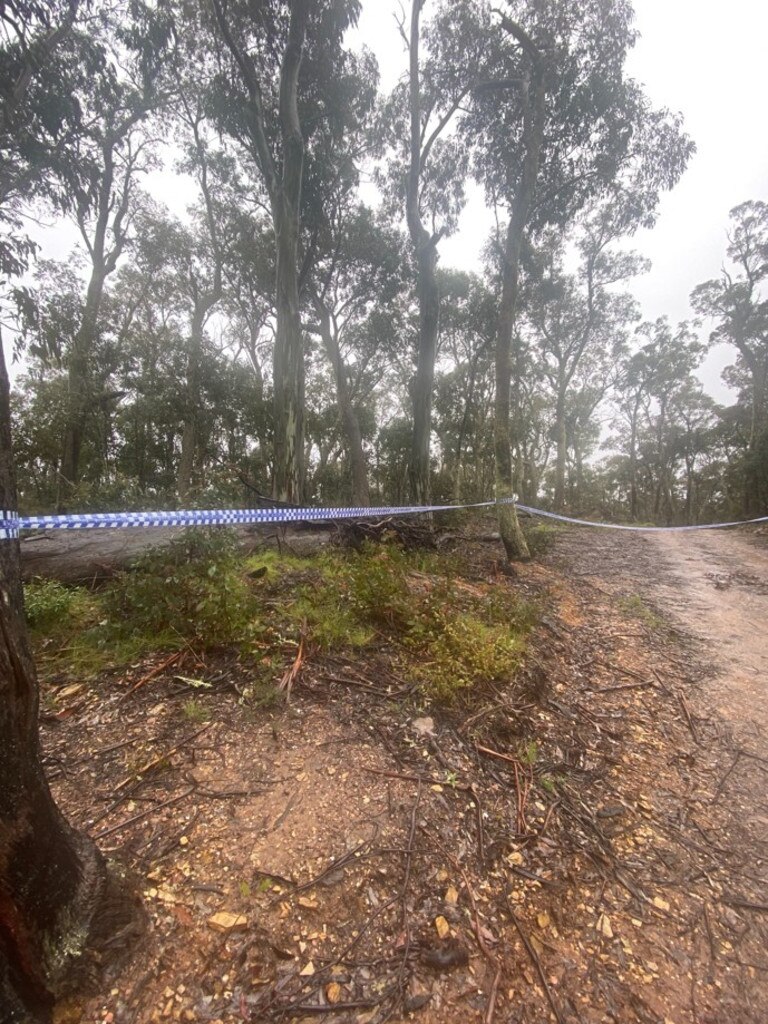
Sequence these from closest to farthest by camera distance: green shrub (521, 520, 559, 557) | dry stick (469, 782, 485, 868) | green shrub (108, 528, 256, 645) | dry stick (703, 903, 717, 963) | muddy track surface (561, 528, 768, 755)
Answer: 1. dry stick (703, 903, 717, 963)
2. dry stick (469, 782, 485, 868)
3. green shrub (108, 528, 256, 645)
4. muddy track surface (561, 528, 768, 755)
5. green shrub (521, 520, 559, 557)

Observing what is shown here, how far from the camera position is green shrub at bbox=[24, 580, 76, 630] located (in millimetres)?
3547

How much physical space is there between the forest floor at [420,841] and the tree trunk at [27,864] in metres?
0.15

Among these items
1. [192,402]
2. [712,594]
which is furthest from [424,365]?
[192,402]

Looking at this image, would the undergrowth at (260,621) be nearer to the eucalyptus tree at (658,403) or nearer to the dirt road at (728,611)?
the dirt road at (728,611)

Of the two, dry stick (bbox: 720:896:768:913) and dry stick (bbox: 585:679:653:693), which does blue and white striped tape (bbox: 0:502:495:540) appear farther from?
dry stick (bbox: 585:679:653:693)

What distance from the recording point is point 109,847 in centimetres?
187

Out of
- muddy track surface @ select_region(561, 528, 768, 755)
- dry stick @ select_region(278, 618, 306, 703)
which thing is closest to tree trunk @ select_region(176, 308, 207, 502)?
dry stick @ select_region(278, 618, 306, 703)

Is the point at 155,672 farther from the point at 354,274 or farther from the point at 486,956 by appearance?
the point at 354,274

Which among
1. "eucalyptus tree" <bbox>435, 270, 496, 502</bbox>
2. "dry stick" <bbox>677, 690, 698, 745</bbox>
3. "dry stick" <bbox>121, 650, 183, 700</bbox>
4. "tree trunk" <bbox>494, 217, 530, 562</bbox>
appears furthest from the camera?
"eucalyptus tree" <bbox>435, 270, 496, 502</bbox>

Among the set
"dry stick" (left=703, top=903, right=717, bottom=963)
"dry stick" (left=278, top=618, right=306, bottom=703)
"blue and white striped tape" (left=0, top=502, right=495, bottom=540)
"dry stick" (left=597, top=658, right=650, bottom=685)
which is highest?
"blue and white striped tape" (left=0, top=502, right=495, bottom=540)

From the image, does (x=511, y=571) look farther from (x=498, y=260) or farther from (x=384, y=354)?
(x=384, y=354)

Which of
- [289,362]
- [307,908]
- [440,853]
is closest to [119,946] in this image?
[307,908]

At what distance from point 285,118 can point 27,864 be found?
37.2 feet

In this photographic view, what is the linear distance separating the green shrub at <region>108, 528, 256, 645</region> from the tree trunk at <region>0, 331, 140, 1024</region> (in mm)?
1858
